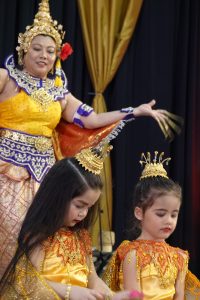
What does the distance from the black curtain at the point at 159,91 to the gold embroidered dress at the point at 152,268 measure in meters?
1.64

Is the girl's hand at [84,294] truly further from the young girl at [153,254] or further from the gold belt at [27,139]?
the gold belt at [27,139]

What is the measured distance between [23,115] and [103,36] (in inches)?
55.7

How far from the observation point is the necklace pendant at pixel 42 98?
10.3ft

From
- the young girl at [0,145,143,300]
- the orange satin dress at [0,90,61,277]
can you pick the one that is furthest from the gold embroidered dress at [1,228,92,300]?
the orange satin dress at [0,90,61,277]

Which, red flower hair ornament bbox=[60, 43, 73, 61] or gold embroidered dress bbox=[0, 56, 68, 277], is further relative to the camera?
red flower hair ornament bbox=[60, 43, 73, 61]

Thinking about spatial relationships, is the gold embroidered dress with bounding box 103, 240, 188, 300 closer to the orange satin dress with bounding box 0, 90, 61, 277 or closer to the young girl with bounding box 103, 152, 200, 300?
the young girl with bounding box 103, 152, 200, 300

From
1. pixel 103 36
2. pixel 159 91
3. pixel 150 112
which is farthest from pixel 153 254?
pixel 103 36

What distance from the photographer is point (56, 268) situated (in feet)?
7.11

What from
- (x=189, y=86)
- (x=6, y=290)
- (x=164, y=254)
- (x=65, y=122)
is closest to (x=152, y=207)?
(x=164, y=254)

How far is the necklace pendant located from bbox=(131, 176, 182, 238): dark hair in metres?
0.74

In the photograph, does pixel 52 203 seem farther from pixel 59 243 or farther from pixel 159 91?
pixel 159 91

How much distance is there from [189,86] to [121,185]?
850mm

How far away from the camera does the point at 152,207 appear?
2545 millimetres

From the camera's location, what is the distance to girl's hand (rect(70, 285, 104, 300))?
2.02 metres
